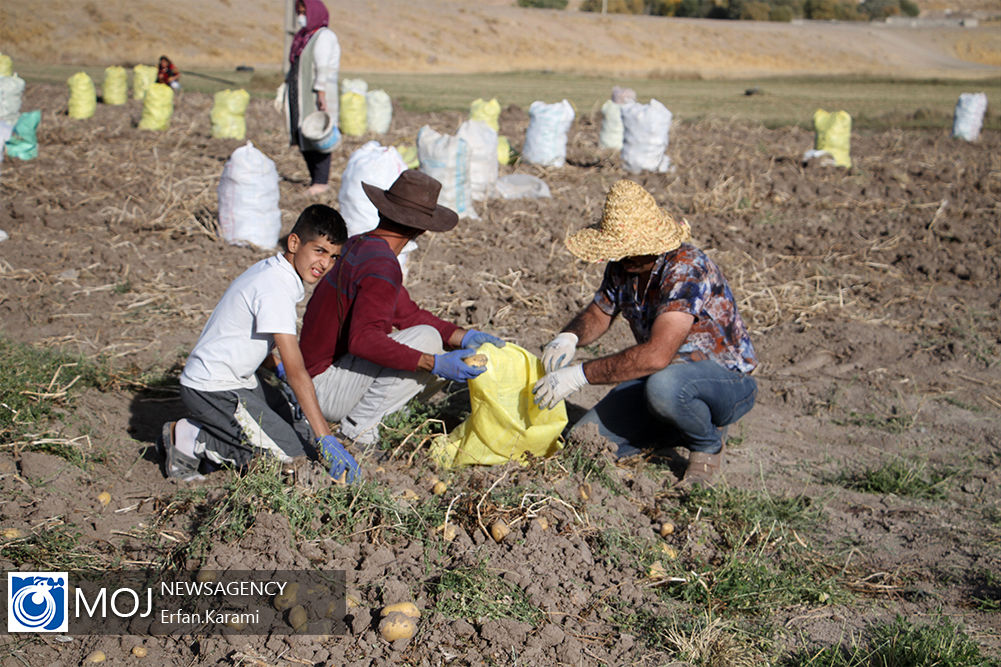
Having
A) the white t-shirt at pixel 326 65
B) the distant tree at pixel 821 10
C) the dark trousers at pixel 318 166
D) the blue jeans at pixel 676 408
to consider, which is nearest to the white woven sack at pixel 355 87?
the white t-shirt at pixel 326 65

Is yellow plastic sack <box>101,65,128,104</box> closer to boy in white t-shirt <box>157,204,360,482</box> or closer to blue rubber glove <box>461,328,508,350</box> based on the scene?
boy in white t-shirt <box>157,204,360,482</box>

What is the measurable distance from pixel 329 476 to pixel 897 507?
227 centimetres

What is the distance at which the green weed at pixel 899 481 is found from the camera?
11.6 feet

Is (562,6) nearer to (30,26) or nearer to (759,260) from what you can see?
(30,26)

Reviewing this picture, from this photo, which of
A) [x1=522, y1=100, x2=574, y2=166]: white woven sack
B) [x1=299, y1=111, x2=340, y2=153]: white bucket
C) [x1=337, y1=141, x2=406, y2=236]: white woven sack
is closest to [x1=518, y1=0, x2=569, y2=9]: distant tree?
[x1=522, y1=100, x2=574, y2=166]: white woven sack

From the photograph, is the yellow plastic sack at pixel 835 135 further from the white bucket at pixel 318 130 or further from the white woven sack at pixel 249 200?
the white woven sack at pixel 249 200

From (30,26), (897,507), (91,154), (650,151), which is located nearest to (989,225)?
(650,151)

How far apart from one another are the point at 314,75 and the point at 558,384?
18.7 feet

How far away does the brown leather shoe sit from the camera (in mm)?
3443

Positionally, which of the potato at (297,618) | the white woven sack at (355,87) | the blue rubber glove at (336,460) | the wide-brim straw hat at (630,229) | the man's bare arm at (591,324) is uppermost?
the white woven sack at (355,87)

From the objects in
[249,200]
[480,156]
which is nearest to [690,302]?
[249,200]

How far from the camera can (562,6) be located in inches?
2768

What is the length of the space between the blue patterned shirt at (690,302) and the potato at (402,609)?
4.83 feet

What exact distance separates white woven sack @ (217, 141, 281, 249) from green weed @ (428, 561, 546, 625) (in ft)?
14.1
